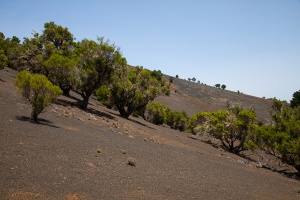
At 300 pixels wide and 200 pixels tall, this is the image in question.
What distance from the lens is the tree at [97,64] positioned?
26.8 metres

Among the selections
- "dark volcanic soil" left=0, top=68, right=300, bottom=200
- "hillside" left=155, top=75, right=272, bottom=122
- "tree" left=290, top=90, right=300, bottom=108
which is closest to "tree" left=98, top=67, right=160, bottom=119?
"dark volcanic soil" left=0, top=68, right=300, bottom=200

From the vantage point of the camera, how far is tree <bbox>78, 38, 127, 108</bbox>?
26803 millimetres

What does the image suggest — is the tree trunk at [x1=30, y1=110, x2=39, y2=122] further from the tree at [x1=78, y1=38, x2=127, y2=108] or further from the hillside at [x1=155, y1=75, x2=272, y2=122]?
the hillside at [x1=155, y1=75, x2=272, y2=122]

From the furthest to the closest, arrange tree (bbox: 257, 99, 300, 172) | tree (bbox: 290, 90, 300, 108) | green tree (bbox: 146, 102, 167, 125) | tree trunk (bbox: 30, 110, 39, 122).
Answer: tree (bbox: 290, 90, 300, 108), green tree (bbox: 146, 102, 167, 125), tree (bbox: 257, 99, 300, 172), tree trunk (bbox: 30, 110, 39, 122)

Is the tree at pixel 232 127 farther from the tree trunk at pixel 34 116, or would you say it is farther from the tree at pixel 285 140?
the tree trunk at pixel 34 116

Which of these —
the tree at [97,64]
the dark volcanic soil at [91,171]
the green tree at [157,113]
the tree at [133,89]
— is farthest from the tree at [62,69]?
the green tree at [157,113]

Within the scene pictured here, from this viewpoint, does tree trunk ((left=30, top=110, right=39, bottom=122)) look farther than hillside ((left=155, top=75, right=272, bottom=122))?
No

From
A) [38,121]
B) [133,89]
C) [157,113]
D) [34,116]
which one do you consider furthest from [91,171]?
[157,113]

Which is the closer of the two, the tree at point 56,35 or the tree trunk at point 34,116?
the tree trunk at point 34,116

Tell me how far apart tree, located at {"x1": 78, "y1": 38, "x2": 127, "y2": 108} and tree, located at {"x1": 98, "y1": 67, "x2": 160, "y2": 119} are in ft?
8.21

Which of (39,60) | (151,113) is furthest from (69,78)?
(151,113)

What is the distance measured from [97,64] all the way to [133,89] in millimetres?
5754

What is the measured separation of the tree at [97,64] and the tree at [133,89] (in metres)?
2.50

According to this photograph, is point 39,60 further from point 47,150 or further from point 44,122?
point 47,150
